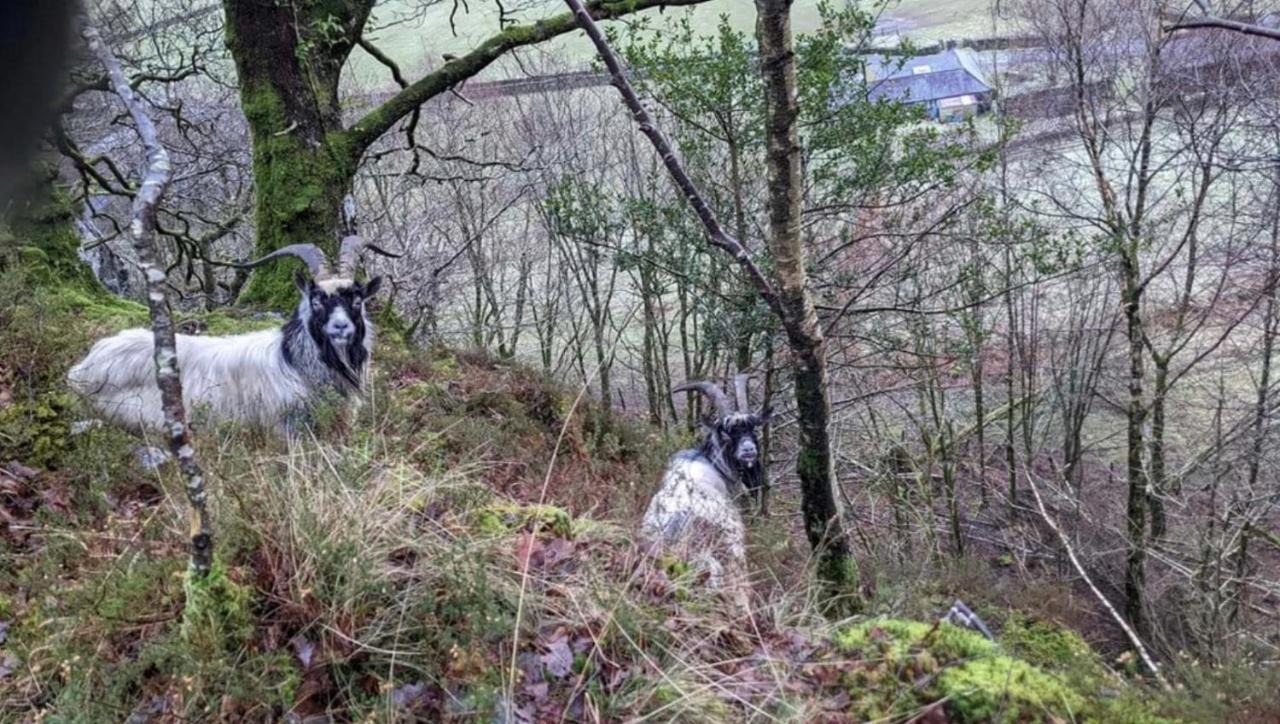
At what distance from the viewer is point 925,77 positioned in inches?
499

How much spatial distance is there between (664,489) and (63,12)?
538 cm

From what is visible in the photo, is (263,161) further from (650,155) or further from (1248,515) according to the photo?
(1248,515)

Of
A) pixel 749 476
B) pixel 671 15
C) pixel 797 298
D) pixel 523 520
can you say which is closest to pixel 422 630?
pixel 523 520

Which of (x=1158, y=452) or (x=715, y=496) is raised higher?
(x=715, y=496)

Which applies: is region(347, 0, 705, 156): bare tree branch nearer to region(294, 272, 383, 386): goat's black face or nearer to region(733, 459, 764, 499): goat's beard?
region(294, 272, 383, 386): goat's black face

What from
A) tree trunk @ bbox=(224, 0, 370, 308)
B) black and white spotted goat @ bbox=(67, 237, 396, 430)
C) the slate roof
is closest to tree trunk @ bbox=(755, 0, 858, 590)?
black and white spotted goat @ bbox=(67, 237, 396, 430)

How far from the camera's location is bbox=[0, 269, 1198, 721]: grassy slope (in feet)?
8.96

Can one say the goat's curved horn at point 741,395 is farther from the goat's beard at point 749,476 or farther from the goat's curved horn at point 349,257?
the goat's curved horn at point 349,257

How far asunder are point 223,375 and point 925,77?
10238 millimetres

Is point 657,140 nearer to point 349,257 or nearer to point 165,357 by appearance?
point 165,357

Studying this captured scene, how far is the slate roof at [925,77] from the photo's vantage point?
9844 millimetres

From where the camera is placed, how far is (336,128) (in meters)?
9.05

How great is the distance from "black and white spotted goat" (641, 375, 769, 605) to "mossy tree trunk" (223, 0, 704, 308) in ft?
12.8

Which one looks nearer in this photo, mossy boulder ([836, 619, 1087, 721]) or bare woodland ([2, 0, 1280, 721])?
mossy boulder ([836, 619, 1087, 721])
